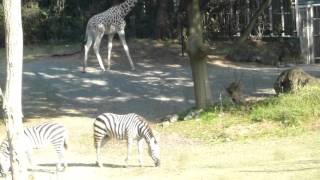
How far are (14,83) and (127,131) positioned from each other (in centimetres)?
645

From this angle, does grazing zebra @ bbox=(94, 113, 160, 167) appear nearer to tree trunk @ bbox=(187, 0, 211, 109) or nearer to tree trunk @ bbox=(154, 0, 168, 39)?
tree trunk @ bbox=(187, 0, 211, 109)

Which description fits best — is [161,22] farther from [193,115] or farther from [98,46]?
[193,115]

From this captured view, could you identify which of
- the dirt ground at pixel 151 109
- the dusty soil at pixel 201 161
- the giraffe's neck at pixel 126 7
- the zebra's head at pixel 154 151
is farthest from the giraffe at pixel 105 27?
the zebra's head at pixel 154 151

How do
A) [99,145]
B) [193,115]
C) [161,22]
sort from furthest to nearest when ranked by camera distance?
[161,22]
[193,115]
[99,145]

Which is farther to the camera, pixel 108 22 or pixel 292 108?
pixel 108 22

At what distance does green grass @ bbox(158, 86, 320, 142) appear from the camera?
15.6 meters

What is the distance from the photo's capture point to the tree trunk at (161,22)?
1218 inches

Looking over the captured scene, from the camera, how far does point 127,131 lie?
44.0 ft

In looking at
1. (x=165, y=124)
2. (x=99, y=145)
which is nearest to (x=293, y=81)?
(x=165, y=124)

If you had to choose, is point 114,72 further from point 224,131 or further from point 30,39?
point 224,131

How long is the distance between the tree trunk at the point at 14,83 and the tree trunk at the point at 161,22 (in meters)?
23.9

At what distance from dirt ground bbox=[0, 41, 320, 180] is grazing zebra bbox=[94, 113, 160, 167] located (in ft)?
1.02

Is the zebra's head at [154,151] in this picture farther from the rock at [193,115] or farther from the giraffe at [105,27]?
Answer: the giraffe at [105,27]

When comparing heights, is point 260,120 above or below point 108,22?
below
